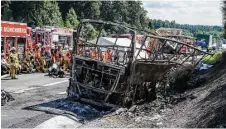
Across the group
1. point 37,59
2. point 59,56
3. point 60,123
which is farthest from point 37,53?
point 60,123

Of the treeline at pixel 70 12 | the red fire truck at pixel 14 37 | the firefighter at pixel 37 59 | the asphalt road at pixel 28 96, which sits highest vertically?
the treeline at pixel 70 12

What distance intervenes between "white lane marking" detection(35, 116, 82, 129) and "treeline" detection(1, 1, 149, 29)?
1412 inches

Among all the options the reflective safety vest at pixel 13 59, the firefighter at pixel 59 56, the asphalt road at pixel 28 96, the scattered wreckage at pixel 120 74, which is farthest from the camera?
the firefighter at pixel 59 56

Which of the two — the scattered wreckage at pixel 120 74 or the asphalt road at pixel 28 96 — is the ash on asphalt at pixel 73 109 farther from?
the asphalt road at pixel 28 96

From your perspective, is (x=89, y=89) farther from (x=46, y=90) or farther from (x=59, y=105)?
(x=46, y=90)

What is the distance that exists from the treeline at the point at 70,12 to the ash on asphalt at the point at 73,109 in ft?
111

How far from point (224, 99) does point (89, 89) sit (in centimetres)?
456

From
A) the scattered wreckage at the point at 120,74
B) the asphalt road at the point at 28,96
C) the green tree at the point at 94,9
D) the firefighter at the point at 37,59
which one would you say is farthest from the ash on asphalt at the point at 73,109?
the green tree at the point at 94,9

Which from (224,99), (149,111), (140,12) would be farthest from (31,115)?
(140,12)

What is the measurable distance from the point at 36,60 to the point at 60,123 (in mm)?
15280

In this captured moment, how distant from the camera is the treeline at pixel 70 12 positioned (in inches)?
1923

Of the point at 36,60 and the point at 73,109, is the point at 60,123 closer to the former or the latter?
the point at 73,109

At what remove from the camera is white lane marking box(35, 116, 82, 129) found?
35.4 feet

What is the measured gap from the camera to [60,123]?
11.2 meters
